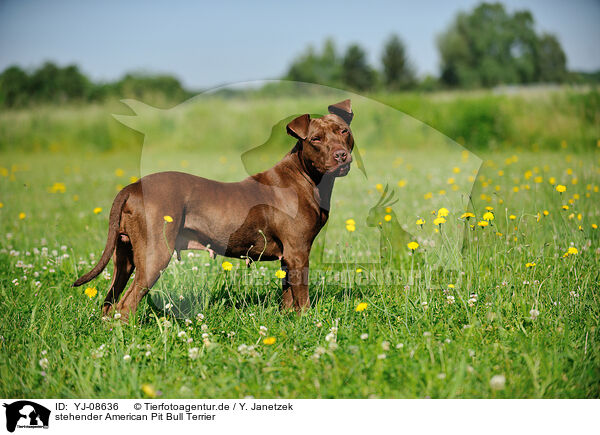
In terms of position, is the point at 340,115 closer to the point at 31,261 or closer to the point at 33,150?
the point at 31,261

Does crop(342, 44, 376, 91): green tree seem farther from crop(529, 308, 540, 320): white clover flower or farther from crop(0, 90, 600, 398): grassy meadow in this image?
crop(529, 308, 540, 320): white clover flower

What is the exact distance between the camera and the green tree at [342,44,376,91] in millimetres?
7426

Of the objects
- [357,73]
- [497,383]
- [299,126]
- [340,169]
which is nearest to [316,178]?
[340,169]

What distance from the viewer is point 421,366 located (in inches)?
99.3

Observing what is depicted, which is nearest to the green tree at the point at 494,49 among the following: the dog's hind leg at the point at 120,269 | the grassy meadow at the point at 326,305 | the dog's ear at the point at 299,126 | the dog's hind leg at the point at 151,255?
the grassy meadow at the point at 326,305

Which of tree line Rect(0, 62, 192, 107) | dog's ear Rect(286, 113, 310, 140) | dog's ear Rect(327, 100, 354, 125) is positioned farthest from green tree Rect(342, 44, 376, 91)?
dog's ear Rect(286, 113, 310, 140)

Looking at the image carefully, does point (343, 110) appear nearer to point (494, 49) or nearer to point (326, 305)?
point (326, 305)

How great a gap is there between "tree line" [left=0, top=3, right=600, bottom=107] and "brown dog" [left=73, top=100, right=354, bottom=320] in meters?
1.35
